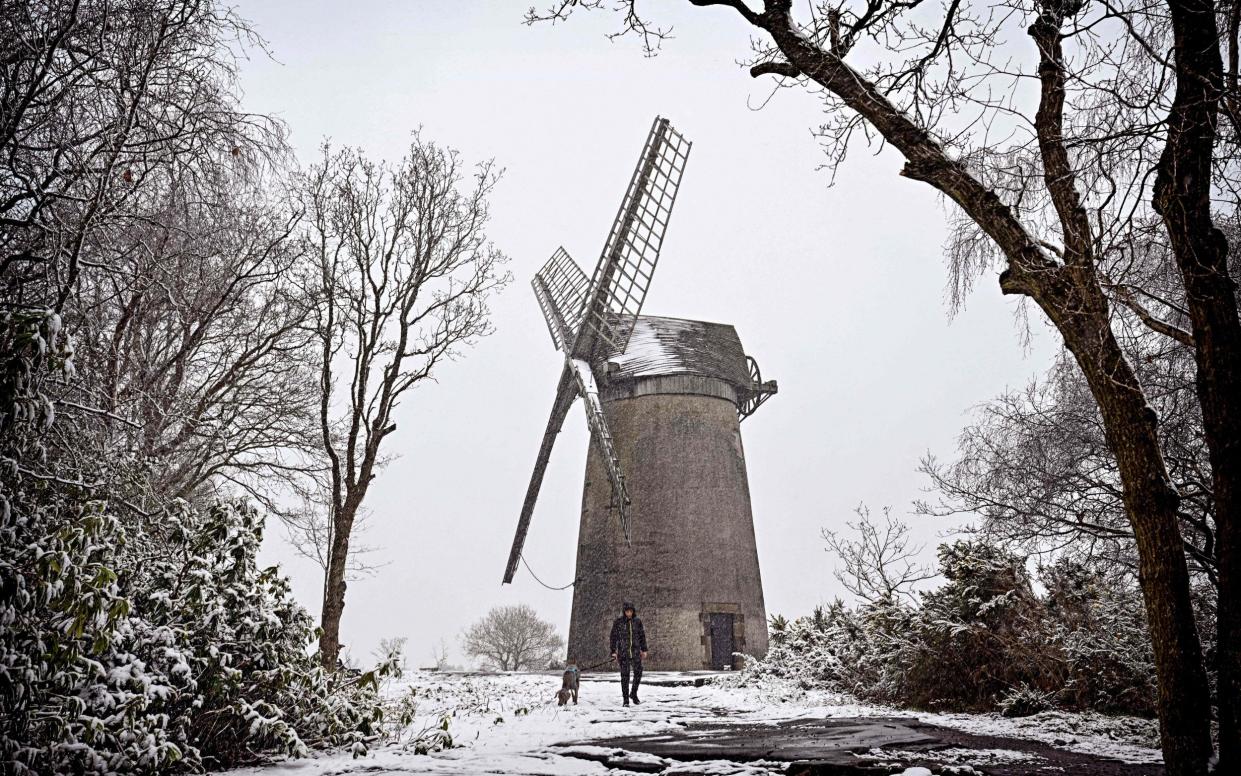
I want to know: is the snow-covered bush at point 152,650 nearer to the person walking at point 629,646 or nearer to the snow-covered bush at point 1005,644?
the person walking at point 629,646

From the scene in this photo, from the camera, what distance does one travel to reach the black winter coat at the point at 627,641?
38.0ft

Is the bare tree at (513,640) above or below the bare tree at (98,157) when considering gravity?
below

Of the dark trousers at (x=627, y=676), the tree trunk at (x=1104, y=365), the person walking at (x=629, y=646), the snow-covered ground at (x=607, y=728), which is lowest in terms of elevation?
the snow-covered ground at (x=607, y=728)

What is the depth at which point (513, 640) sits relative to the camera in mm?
35156

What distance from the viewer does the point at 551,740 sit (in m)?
7.48

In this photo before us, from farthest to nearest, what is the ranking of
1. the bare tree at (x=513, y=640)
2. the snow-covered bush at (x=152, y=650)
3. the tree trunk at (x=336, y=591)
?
1. the bare tree at (x=513, y=640)
2. the tree trunk at (x=336, y=591)
3. the snow-covered bush at (x=152, y=650)

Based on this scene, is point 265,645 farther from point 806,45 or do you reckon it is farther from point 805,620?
point 805,620

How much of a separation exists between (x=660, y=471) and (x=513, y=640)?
1862 centimetres

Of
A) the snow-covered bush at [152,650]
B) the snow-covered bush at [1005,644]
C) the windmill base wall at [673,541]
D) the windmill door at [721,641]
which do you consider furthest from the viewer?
the windmill door at [721,641]

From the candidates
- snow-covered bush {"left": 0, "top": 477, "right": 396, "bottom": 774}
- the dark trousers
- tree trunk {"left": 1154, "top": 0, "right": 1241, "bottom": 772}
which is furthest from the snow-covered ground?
tree trunk {"left": 1154, "top": 0, "right": 1241, "bottom": 772}

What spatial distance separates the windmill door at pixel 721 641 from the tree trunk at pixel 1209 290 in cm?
1508

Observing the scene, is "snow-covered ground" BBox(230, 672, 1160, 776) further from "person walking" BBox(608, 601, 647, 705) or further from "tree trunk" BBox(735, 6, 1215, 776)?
"tree trunk" BBox(735, 6, 1215, 776)

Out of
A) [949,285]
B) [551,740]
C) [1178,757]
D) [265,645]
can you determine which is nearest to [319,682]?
[265,645]

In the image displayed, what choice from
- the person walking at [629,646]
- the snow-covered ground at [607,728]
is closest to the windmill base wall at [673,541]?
the snow-covered ground at [607,728]
